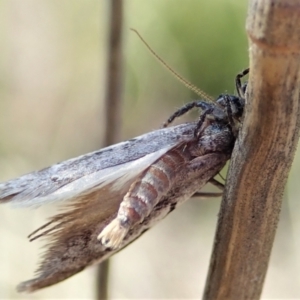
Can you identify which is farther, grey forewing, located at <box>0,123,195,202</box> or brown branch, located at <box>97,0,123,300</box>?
brown branch, located at <box>97,0,123,300</box>

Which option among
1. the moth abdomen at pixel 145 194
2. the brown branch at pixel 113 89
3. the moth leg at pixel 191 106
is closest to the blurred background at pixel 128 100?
the brown branch at pixel 113 89

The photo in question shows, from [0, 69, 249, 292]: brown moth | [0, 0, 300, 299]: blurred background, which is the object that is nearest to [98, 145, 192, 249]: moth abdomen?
[0, 69, 249, 292]: brown moth

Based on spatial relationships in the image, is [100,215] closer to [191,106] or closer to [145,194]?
[145,194]

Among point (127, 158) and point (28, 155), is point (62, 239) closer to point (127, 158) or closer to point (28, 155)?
point (127, 158)

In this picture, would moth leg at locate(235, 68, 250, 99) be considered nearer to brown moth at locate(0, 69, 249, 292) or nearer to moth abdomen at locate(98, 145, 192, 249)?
brown moth at locate(0, 69, 249, 292)

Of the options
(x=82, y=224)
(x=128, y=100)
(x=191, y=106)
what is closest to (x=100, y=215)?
(x=82, y=224)

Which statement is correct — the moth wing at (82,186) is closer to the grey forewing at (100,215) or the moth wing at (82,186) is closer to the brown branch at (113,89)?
the grey forewing at (100,215)
